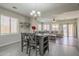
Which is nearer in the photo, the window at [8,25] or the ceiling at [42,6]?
the ceiling at [42,6]

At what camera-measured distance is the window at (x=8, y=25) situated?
19.6ft

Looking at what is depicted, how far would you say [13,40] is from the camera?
22.4 feet

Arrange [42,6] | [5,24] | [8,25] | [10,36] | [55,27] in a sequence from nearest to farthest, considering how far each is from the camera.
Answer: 1. [42,6]
2. [5,24]
3. [10,36]
4. [8,25]
5. [55,27]

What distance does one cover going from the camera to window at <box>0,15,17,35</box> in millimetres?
5973

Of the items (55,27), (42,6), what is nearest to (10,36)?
(42,6)

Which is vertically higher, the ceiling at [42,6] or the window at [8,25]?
the ceiling at [42,6]

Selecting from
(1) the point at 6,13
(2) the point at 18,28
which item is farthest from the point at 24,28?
(1) the point at 6,13

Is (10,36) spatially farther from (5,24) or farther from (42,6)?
(42,6)

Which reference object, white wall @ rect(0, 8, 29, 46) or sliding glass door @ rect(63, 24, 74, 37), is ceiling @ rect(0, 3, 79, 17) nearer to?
white wall @ rect(0, 8, 29, 46)

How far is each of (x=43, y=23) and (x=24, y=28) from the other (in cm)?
386

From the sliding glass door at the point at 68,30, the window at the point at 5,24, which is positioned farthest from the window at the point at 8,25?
the sliding glass door at the point at 68,30

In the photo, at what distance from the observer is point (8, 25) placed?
6711mm

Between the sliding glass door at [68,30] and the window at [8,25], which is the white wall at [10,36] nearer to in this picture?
the window at [8,25]

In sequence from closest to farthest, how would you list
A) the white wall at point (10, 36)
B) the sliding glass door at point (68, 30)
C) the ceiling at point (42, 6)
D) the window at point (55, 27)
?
the ceiling at point (42, 6)
the white wall at point (10, 36)
the sliding glass door at point (68, 30)
the window at point (55, 27)
